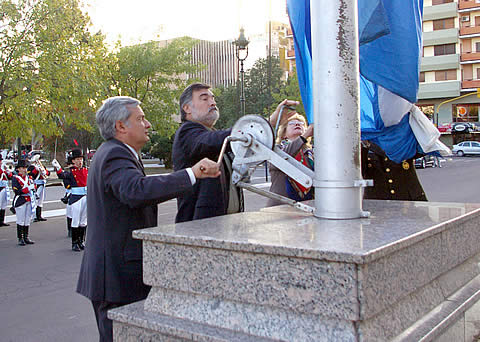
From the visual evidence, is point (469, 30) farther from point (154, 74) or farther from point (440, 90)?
point (154, 74)

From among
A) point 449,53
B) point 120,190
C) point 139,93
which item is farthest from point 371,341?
point 449,53

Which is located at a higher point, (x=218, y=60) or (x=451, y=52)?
(x=218, y=60)

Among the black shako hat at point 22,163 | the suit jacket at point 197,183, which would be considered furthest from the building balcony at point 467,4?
the suit jacket at point 197,183

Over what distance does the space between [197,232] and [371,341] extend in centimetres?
87

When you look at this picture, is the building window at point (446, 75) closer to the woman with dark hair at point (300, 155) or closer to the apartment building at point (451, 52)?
the apartment building at point (451, 52)

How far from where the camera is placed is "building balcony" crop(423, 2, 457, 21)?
54597mm

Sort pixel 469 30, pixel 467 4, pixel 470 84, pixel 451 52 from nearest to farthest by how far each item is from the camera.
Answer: pixel 467 4 < pixel 469 30 < pixel 470 84 < pixel 451 52

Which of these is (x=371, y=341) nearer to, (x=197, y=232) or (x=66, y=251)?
(x=197, y=232)

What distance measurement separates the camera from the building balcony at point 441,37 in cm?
5478

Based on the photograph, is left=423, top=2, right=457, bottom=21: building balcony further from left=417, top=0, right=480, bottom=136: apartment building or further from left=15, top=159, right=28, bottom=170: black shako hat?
left=15, top=159, right=28, bottom=170: black shako hat

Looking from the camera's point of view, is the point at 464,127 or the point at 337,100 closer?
the point at 337,100

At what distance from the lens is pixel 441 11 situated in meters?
55.1

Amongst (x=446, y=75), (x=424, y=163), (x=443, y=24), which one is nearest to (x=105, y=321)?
(x=424, y=163)

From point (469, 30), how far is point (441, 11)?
11.8 feet
